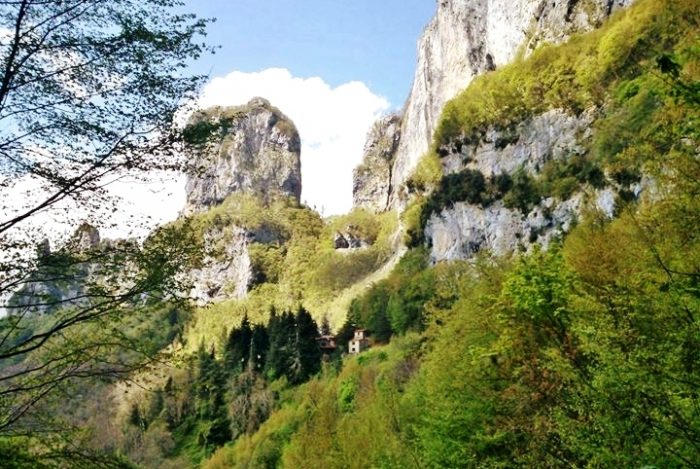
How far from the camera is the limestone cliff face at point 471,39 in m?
64.8

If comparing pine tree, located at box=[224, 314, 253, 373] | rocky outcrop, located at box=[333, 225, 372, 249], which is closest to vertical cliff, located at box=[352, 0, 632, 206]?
rocky outcrop, located at box=[333, 225, 372, 249]

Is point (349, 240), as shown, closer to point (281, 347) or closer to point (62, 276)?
point (281, 347)

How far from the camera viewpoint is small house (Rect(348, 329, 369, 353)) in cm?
7094

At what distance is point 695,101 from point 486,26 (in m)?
89.8

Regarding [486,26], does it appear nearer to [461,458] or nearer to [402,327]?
[402,327]

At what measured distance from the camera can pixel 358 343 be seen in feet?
234

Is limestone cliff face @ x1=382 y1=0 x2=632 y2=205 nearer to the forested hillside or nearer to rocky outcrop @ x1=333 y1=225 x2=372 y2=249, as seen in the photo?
the forested hillside

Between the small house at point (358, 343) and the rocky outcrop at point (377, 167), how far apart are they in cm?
8656

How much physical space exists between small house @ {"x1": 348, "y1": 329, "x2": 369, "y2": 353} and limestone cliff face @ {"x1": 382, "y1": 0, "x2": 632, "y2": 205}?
39.4 m

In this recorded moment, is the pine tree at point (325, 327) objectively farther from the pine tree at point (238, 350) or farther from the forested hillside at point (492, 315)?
the pine tree at point (238, 350)

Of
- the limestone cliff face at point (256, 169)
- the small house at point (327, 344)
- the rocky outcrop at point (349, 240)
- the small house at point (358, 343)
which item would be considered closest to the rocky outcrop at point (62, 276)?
the small house at point (358, 343)

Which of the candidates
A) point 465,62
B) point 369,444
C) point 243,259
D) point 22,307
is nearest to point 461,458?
point 369,444

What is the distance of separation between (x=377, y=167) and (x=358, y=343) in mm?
98990

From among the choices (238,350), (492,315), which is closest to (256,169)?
(238,350)
